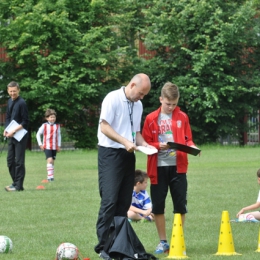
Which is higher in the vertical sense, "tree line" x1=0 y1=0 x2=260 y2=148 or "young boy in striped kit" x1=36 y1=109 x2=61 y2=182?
"tree line" x1=0 y1=0 x2=260 y2=148

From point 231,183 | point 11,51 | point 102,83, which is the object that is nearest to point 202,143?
point 102,83

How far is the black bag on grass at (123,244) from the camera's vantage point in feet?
24.9

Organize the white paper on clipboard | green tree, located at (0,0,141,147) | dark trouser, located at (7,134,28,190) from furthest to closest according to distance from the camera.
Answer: green tree, located at (0,0,141,147), dark trouser, located at (7,134,28,190), the white paper on clipboard


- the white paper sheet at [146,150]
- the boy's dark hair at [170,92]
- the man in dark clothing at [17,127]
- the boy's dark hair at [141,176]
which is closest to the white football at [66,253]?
the white paper sheet at [146,150]

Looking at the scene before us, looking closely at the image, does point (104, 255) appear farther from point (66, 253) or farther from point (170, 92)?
point (170, 92)

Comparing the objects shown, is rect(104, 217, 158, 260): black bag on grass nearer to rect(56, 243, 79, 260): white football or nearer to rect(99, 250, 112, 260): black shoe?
rect(99, 250, 112, 260): black shoe

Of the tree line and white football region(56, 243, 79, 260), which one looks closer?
white football region(56, 243, 79, 260)

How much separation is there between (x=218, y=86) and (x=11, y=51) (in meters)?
9.35

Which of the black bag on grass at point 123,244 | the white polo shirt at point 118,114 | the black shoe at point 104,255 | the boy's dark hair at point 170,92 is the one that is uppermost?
the boy's dark hair at point 170,92

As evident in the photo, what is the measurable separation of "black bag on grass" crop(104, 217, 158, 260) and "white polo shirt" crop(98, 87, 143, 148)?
31.2 inches

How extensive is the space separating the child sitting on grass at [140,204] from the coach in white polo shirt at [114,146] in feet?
9.37

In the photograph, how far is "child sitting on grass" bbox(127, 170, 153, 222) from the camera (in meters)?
10.9

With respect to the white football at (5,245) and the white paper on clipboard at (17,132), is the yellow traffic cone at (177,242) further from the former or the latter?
the white paper on clipboard at (17,132)

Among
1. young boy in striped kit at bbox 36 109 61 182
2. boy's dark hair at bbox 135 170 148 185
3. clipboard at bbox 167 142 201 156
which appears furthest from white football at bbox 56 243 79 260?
young boy in striped kit at bbox 36 109 61 182
